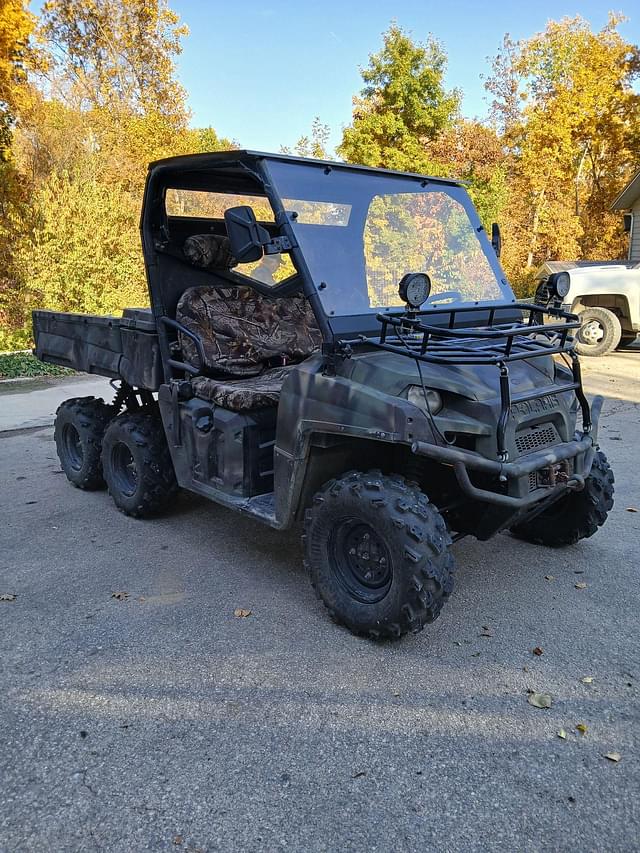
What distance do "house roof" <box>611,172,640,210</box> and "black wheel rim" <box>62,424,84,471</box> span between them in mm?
17436

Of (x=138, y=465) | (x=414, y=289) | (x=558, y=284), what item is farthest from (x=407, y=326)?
(x=138, y=465)

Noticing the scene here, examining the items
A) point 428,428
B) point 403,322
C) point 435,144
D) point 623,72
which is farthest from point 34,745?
point 623,72

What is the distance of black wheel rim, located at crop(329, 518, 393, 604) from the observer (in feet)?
10.9

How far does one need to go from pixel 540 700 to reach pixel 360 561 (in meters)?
0.97

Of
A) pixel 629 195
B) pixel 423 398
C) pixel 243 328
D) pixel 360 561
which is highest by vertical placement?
pixel 629 195

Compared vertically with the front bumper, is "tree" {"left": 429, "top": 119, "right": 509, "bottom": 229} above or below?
above

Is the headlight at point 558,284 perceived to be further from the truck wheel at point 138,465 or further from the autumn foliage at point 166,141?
the autumn foliage at point 166,141

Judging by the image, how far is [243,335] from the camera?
502 centimetres

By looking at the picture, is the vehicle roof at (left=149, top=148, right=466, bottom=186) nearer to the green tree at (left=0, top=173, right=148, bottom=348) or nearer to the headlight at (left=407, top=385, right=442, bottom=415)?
the headlight at (left=407, top=385, right=442, bottom=415)

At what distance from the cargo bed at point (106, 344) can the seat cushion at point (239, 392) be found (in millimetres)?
469

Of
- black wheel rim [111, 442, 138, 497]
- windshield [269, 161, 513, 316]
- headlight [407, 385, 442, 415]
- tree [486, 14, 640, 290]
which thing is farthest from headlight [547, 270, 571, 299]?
tree [486, 14, 640, 290]

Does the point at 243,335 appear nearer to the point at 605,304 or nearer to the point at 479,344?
the point at 479,344

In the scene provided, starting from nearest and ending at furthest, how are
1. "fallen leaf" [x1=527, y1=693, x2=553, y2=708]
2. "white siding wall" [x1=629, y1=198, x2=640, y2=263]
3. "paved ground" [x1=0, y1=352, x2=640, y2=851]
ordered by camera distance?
"paved ground" [x1=0, y1=352, x2=640, y2=851] → "fallen leaf" [x1=527, y1=693, x2=553, y2=708] → "white siding wall" [x1=629, y1=198, x2=640, y2=263]

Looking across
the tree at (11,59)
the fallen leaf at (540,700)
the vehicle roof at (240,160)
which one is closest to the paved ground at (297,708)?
the fallen leaf at (540,700)
